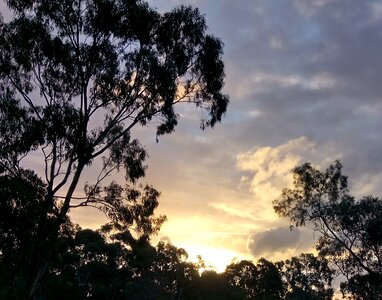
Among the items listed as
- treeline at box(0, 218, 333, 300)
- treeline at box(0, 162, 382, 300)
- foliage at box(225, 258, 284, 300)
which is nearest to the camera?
treeline at box(0, 162, 382, 300)

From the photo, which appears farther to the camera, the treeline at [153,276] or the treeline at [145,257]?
the treeline at [153,276]

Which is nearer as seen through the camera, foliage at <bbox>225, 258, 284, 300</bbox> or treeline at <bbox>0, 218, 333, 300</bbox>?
treeline at <bbox>0, 218, 333, 300</bbox>

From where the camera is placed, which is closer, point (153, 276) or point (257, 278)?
point (153, 276)

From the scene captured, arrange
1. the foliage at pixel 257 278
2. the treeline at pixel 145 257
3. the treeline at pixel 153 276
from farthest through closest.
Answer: the foliage at pixel 257 278, the treeline at pixel 153 276, the treeline at pixel 145 257

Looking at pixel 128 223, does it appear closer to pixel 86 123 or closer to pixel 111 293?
pixel 86 123

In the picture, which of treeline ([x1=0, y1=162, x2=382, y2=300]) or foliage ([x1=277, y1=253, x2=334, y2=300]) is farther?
foliage ([x1=277, y1=253, x2=334, y2=300])

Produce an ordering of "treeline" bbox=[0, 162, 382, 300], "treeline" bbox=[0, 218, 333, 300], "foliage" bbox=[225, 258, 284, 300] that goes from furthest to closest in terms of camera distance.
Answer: "foliage" bbox=[225, 258, 284, 300] < "treeline" bbox=[0, 218, 333, 300] < "treeline" bbox=[0, 162, 382, 300]

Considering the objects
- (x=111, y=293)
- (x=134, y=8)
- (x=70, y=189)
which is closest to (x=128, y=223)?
(x=70, y=189)

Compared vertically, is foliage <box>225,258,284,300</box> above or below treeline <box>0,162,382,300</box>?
above

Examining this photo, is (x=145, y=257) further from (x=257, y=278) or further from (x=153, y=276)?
(x=257, y=278)

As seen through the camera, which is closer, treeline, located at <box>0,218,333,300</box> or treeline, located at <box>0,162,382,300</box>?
treeline, located at <box>0,162,382,300</box>

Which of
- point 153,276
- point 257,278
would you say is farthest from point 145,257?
point 257,278

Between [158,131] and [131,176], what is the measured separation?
7.69 ft

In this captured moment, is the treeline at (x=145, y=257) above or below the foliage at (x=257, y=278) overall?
below
